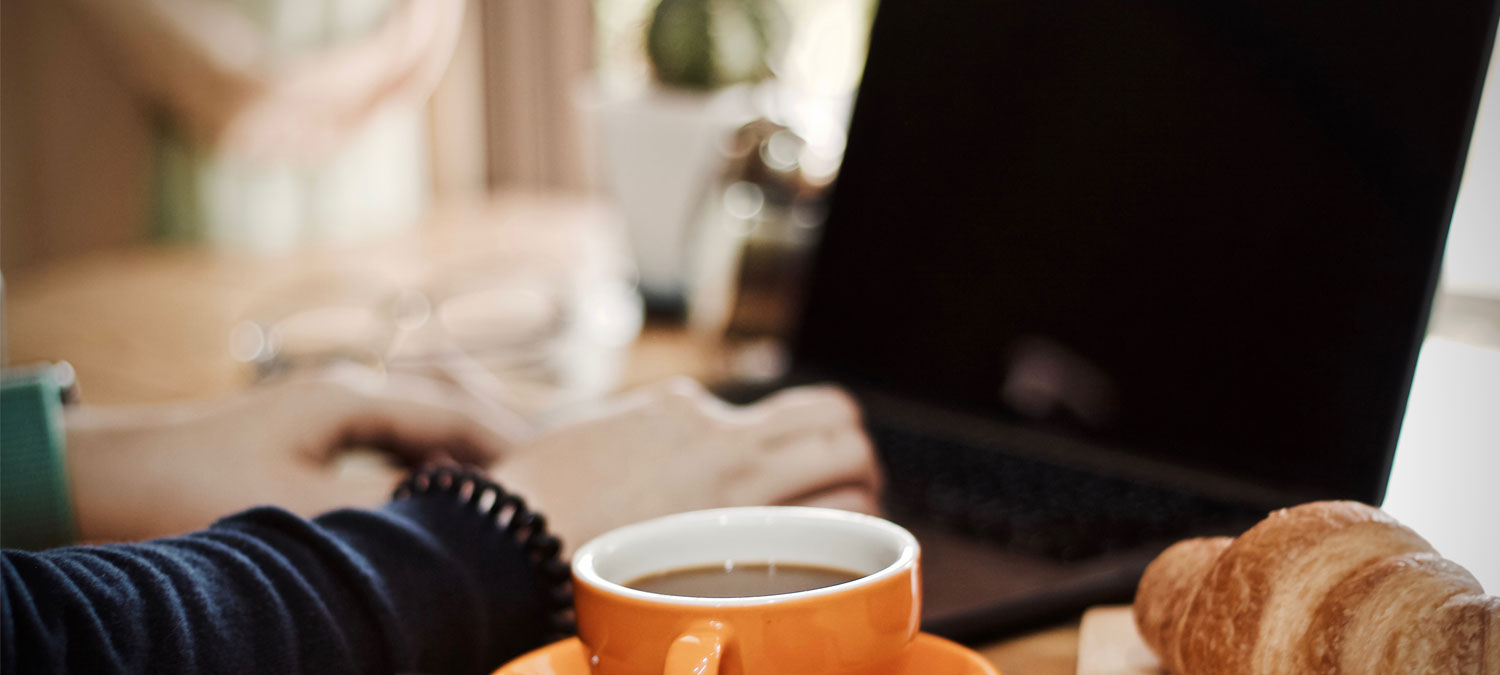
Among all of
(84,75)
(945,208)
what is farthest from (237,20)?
(945,208)

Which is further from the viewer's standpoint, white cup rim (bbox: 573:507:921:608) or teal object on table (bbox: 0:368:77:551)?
teal object on table (bbox: 0:368:77:551)

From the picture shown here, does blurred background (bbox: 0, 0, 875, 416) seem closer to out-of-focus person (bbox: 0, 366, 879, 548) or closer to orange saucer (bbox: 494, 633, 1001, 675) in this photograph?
out-of-focus person (bbox: 0, 366, 879, 548)

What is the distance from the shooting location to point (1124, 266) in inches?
20.3

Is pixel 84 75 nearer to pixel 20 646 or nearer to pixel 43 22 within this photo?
pixel 43 22

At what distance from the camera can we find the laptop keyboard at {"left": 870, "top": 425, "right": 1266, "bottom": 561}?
1.26ft

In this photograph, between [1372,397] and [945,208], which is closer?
[1372,397]

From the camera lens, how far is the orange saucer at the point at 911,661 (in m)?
0.24

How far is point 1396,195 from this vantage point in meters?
0.40

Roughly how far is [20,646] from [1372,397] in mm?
455

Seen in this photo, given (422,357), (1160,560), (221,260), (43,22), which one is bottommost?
(221,260)

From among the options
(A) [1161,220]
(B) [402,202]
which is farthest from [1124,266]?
(B) [402,202]

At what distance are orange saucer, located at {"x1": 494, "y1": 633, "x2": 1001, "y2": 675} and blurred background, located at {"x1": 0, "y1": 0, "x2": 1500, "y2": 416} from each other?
0.19 metres

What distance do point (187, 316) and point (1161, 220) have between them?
125 cm

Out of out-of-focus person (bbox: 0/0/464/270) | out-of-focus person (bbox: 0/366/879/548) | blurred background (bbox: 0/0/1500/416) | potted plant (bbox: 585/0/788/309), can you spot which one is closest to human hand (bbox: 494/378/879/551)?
out-of-focus person (bbox: 0/366/879/548)
